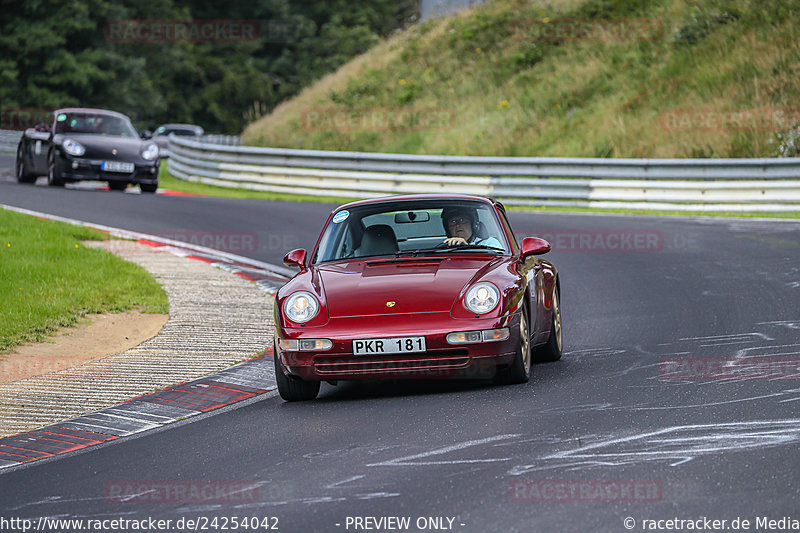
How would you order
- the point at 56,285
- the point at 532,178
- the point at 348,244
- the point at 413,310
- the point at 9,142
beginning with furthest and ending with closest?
the point at 9,142 < the point at 532,178 < the point at 56,285 < the point at 348,244 < the point at 413,310

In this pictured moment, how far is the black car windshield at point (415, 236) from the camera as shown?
29.5 ft

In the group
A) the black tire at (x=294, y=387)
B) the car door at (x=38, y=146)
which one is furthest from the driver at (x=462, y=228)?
the car door at (x=38, y=146)

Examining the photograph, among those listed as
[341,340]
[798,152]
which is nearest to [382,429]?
[341,340]

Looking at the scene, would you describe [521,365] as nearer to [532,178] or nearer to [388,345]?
[388,345]

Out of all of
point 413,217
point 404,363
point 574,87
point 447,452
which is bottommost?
point 447,452

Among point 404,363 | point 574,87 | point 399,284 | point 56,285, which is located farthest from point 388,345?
point 574,87

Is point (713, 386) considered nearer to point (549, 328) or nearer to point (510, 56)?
point (549, 328)

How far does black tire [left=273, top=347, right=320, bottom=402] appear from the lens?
804cm

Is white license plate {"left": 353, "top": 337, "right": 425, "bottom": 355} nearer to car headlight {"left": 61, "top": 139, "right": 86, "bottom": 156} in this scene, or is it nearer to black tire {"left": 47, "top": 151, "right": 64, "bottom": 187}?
car headlight {"left": 61, "top": 139, "right": 86, "bottom": 156}

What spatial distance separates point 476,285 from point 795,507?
3424mm

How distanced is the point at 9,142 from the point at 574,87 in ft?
68.8

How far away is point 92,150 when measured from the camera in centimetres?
2394

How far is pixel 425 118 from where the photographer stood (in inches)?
1382

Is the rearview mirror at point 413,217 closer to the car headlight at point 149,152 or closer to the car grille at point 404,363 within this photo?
the car grille at point 404,363
